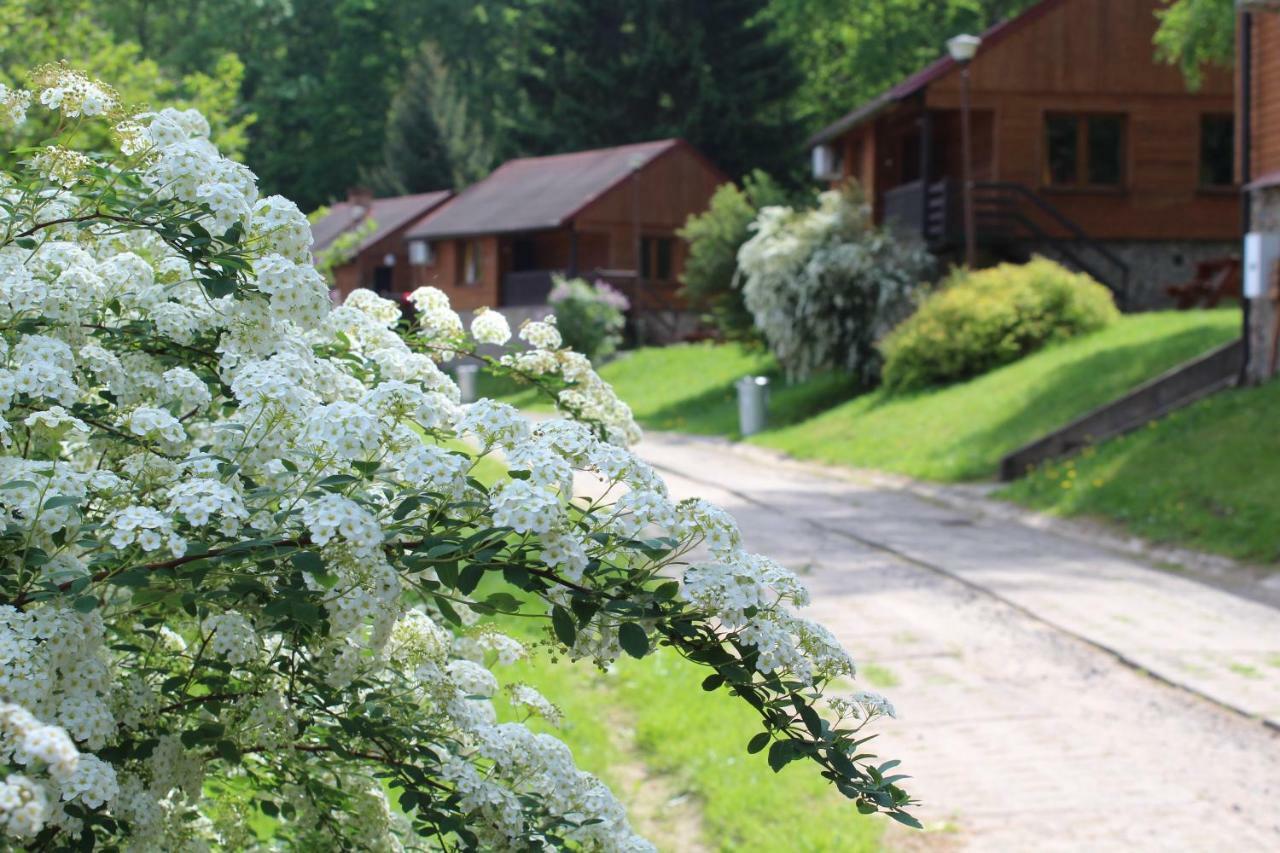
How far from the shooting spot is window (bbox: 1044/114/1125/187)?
32219 mm

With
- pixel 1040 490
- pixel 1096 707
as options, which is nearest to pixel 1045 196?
pixel 1040 490

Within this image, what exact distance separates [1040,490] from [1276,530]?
3.93 m

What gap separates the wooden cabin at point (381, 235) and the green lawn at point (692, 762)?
1824 inches

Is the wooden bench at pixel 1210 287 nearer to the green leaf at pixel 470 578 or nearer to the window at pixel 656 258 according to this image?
the window at pixel 656 258

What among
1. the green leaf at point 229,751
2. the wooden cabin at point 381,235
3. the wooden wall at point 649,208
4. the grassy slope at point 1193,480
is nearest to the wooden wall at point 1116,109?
the grassy slope at point 1193,480

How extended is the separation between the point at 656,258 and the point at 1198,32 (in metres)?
26.7

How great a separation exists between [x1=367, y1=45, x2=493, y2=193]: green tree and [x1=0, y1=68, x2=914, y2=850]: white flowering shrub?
2416 inches

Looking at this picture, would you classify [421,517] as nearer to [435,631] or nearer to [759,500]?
[435,631]

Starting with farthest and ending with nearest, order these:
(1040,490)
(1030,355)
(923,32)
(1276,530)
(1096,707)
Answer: (923,32) < (1030,355) < (1040,490) < (1276,530) < (1096,707)

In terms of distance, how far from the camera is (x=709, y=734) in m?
Answer: 7.38

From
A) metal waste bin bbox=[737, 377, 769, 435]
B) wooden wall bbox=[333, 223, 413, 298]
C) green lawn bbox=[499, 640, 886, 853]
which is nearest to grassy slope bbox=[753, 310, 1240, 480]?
metal waste bin bbox=[737, 377, 769, 435]

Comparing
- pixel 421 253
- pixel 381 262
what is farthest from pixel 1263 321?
pixel 381 262

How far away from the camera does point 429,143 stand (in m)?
64.7

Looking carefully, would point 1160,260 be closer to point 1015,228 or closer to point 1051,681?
point 1015,228
